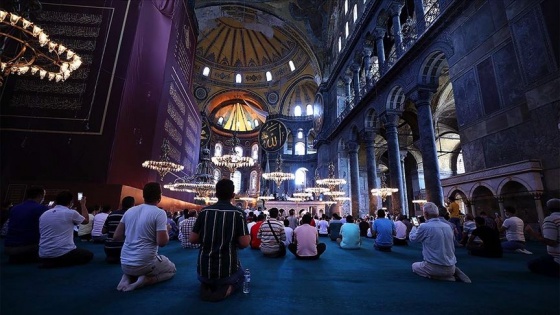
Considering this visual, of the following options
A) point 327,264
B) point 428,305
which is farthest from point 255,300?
point 327,264

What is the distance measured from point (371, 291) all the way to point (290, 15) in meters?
21.4

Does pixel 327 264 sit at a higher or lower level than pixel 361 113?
lower

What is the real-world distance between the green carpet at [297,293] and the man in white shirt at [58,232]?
14 centimetres

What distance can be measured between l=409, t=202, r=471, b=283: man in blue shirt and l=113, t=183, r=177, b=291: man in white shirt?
8.71 feet

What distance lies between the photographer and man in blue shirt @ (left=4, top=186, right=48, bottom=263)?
3156mm

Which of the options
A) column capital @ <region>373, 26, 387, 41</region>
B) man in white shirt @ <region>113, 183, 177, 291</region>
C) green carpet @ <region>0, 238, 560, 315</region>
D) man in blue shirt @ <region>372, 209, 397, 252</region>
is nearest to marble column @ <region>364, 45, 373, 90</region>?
column capital @ <region>373, 26, 387, 41</region>

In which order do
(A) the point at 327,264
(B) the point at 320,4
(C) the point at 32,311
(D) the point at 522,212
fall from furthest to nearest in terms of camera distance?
1. (B) the point at 320,4
2. (D) the point at 522,212
3. (A) the point at 327,264
4. (C) the point at 32,311

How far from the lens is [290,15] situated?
19703 millimetres

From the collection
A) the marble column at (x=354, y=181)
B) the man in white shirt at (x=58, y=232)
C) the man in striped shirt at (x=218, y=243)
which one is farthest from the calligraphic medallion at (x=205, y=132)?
the man in striped shirt at (x=218, y=243)

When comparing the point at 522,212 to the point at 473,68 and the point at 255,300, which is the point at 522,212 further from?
the point at 255,300

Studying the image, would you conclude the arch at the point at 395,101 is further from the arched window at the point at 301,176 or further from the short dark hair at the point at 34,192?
the arched window at the point at 301,176

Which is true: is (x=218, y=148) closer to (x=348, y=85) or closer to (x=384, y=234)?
(x=348, y=85)

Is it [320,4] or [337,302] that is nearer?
[337,302]

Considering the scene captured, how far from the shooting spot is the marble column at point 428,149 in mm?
7527
